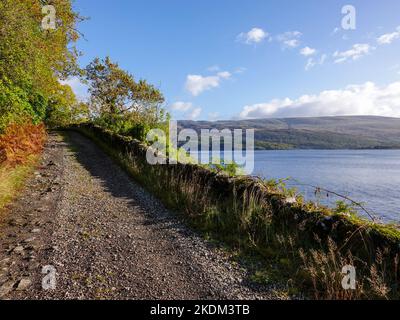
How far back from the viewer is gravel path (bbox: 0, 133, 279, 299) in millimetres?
5152

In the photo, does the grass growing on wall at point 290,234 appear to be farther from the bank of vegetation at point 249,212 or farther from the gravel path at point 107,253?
the gravel path at point 107,253

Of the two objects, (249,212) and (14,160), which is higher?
(14,160)

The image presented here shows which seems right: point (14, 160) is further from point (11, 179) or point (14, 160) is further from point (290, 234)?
point (290, 234)

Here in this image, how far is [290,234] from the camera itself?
6859 millimetres

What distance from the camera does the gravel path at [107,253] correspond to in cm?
515

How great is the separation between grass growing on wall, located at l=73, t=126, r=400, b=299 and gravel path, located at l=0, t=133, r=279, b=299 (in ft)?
2.03

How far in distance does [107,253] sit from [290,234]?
3870mm

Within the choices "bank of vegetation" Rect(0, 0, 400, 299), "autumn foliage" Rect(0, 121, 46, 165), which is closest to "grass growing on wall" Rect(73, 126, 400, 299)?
"bank of vegetation" Rect(0, 0, 400, 299)

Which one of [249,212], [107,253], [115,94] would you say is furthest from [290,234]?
[115,94]

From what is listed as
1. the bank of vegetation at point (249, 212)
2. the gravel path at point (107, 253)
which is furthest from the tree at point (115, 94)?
the gravel path at point (107, 253)
